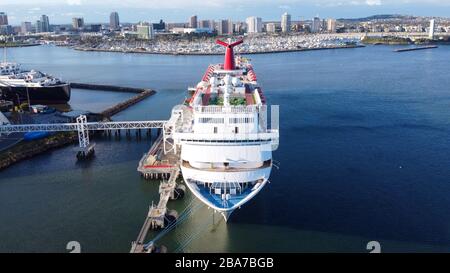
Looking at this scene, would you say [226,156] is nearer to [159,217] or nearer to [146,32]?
[159,217]

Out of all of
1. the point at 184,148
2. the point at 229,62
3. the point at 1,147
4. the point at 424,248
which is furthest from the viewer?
the point at 229,62

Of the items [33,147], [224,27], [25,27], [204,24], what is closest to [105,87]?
[33,147]

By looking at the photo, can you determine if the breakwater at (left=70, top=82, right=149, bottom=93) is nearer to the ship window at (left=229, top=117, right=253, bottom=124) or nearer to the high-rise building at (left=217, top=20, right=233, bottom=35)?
the ship window at (left=229, top=117, right=253, bottom=124)

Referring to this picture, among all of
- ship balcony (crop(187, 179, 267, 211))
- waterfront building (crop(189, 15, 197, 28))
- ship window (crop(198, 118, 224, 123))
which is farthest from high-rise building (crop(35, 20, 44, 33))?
ship balcony (crop(187, 179, 267, 211))

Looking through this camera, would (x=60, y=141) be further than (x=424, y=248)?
Yes
